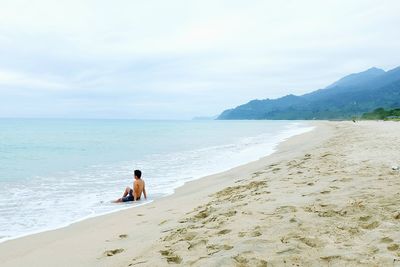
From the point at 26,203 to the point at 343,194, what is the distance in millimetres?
8610

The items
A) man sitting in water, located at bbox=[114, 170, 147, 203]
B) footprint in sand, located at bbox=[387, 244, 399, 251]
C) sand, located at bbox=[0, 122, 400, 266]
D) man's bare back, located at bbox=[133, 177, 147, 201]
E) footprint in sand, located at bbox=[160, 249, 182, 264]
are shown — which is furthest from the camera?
man's bare back, located at bbox=[133, 177, 147, 201]

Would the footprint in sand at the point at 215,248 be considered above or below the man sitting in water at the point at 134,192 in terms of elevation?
above

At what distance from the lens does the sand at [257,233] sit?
4.27m

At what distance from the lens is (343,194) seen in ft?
22.6

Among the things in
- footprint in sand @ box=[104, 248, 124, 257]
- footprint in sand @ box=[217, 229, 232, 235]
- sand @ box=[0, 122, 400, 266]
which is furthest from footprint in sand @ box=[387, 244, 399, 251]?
footprint in sand @ box=[104, 248, 124, 257]

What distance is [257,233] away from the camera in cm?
500

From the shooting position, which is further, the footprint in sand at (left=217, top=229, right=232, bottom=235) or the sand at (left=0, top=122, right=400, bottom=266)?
the footprint in sand at (left=217, top=229, right=232, bottom=235)

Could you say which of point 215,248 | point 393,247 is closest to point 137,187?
point 215,248

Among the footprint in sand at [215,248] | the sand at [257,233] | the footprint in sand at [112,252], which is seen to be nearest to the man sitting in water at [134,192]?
the sand at [257,233]

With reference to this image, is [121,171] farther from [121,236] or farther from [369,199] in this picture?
[369,199]

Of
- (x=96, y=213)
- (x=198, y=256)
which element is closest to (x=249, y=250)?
(x=198, y=256)

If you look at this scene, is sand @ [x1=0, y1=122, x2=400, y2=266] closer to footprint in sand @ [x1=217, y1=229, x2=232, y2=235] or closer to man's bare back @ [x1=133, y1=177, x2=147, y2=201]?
footprint in sand @ [x1=217, y1=229, x2=232, y2=235]

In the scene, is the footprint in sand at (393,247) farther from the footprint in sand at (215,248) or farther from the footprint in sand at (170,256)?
the footprint in sand at (170,256)

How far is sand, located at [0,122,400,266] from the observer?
4.27 metres
